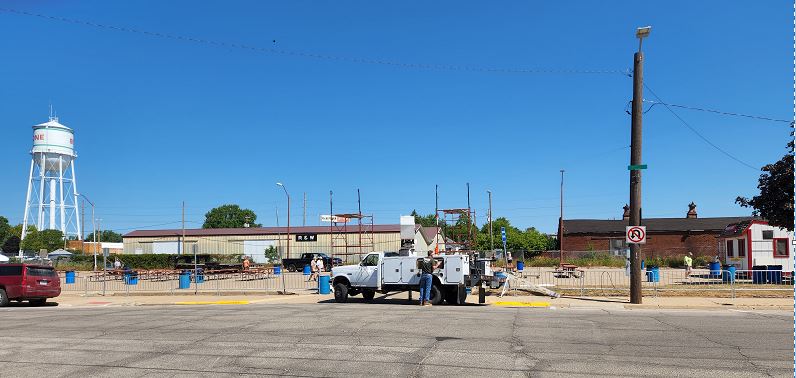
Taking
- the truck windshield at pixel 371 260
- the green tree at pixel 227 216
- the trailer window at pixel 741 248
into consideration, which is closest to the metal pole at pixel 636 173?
the truck windshield at pixel 371 260

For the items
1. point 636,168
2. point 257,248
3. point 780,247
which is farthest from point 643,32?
point 257,248

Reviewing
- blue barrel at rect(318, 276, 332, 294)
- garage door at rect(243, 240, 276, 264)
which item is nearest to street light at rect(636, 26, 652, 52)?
blue barrel at rect(318, 276, 332, 294)

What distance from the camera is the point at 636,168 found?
20984 millimetres

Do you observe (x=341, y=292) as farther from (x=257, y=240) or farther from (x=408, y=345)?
(x=257, y=240)

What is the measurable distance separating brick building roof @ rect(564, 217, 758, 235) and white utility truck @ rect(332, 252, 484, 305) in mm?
53078

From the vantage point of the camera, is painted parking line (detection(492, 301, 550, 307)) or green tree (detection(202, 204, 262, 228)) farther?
green tree (detection(202, 204, 262, 228))

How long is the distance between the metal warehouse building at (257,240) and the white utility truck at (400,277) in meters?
45.2

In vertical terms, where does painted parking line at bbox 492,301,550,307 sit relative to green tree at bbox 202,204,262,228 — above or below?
below

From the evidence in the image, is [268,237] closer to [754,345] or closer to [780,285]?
[780,285]

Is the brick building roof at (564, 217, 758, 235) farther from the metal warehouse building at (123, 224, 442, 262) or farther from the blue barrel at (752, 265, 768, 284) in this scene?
the blue barrel at (752, 265, 768, 284)

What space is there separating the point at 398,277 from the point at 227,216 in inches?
5726

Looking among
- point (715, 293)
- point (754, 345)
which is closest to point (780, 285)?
point (715, 293)

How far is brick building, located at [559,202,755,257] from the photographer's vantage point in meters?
68.7

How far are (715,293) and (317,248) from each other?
52396mm
